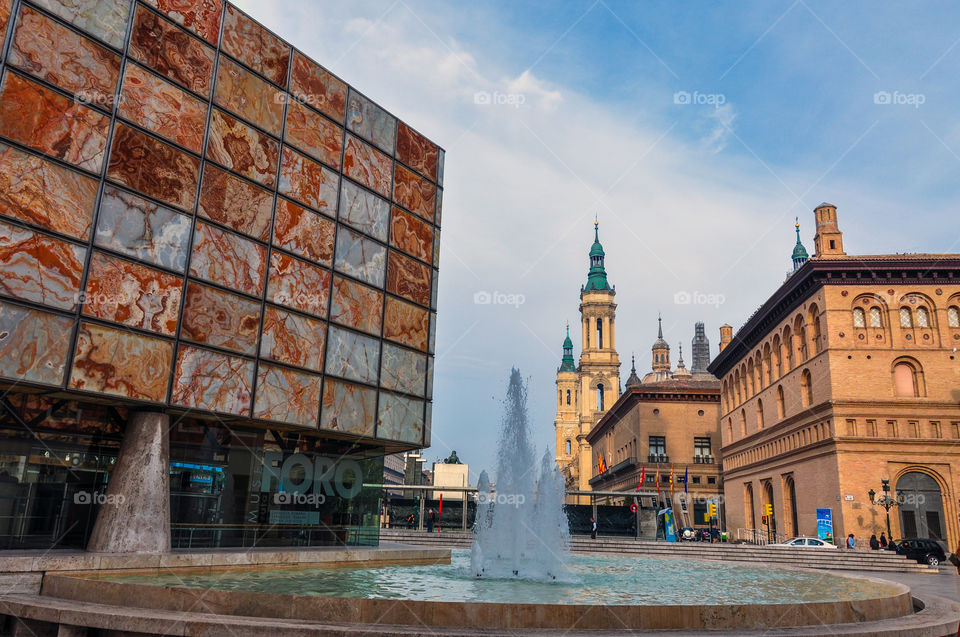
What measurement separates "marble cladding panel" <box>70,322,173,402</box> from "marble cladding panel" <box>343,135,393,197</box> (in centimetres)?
947

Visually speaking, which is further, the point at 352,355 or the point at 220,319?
the point at 352,355

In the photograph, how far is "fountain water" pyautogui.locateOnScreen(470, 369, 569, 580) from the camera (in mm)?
18000

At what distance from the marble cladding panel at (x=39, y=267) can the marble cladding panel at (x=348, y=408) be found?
8.05 meters

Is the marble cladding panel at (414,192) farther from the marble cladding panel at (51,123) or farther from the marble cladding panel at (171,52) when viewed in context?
the marble cladding panel at (51,123)

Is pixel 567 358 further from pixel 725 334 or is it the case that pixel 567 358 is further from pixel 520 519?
pixel 520 519

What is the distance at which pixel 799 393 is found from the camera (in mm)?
48000

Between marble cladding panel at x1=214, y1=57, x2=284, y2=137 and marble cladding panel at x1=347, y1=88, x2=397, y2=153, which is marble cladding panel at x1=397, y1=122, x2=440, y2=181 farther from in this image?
marble cladding panel at x1=214, y1=57, x2=284, y2=137

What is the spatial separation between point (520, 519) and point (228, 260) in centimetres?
1107

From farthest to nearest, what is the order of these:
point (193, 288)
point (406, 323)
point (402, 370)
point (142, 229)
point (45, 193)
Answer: point (406, 323), point (402, 370), point (193, 288), point (142, 229), point (45, 193)

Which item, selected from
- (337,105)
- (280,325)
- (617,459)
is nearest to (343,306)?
(280,325)

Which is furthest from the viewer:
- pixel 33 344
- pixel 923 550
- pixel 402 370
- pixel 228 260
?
pixel 923 550

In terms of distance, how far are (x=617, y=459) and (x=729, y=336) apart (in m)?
24.5

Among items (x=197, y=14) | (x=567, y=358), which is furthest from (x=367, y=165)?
(x=567, y=358)

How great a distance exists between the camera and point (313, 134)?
23.7 m
